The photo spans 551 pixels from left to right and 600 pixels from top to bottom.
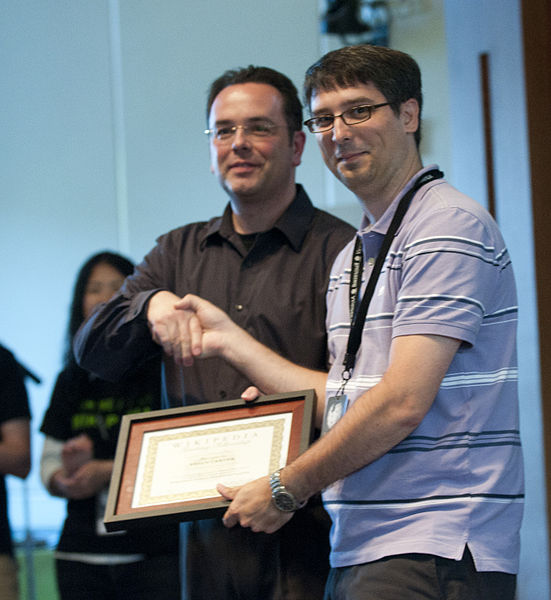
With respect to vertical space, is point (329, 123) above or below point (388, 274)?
above

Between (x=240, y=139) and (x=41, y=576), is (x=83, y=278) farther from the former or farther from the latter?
(x=41, y=576)

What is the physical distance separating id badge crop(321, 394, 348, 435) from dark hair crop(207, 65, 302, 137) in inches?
35.5

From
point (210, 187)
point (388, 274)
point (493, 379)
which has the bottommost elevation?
point (493, 379)

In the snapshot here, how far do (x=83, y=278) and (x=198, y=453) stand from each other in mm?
1504

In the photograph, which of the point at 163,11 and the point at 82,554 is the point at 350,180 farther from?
the point at 163,11

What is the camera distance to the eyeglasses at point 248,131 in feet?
7.27

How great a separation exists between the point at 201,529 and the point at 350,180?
92 centimetres

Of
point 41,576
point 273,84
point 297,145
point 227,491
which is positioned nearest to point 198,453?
point 227,491

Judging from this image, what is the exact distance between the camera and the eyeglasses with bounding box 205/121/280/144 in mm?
2217

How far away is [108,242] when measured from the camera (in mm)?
5223

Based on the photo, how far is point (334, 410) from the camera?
165 cm

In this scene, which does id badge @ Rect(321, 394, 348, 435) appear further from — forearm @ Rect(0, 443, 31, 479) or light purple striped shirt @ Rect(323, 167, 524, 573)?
forearm @ Rect(0, 443, 31, 479)

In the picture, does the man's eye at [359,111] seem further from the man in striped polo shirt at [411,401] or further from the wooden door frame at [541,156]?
the wooden door frame at [541,156]

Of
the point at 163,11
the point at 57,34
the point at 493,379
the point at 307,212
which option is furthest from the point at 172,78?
the point at 493,379
